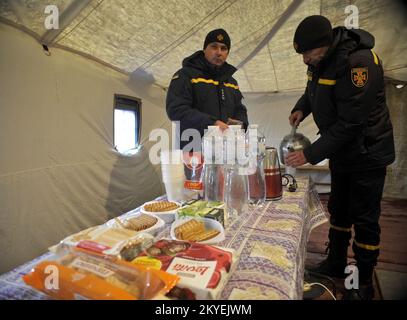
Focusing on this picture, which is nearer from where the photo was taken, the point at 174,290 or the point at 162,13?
the point at 174,290

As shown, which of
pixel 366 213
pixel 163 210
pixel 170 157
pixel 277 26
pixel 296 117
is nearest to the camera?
pixel 163 210

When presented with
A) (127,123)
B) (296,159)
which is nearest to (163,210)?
(296,159)

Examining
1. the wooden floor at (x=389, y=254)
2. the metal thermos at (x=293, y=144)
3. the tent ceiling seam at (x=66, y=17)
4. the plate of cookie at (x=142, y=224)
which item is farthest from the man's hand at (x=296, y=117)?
the tent ceiling seam at (x=66, y=17)

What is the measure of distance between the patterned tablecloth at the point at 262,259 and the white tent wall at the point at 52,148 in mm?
852

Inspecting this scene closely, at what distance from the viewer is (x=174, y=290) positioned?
16.3 inches

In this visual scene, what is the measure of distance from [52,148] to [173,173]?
0.91 metres

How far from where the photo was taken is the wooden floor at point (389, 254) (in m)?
1.43

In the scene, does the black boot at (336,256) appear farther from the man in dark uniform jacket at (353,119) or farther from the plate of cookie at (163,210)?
the plate of cookie at (163,210)

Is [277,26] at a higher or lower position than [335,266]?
higher

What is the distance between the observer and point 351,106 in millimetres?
978

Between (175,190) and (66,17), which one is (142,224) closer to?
(175,190)

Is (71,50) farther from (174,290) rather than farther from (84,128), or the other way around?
(174,290)
